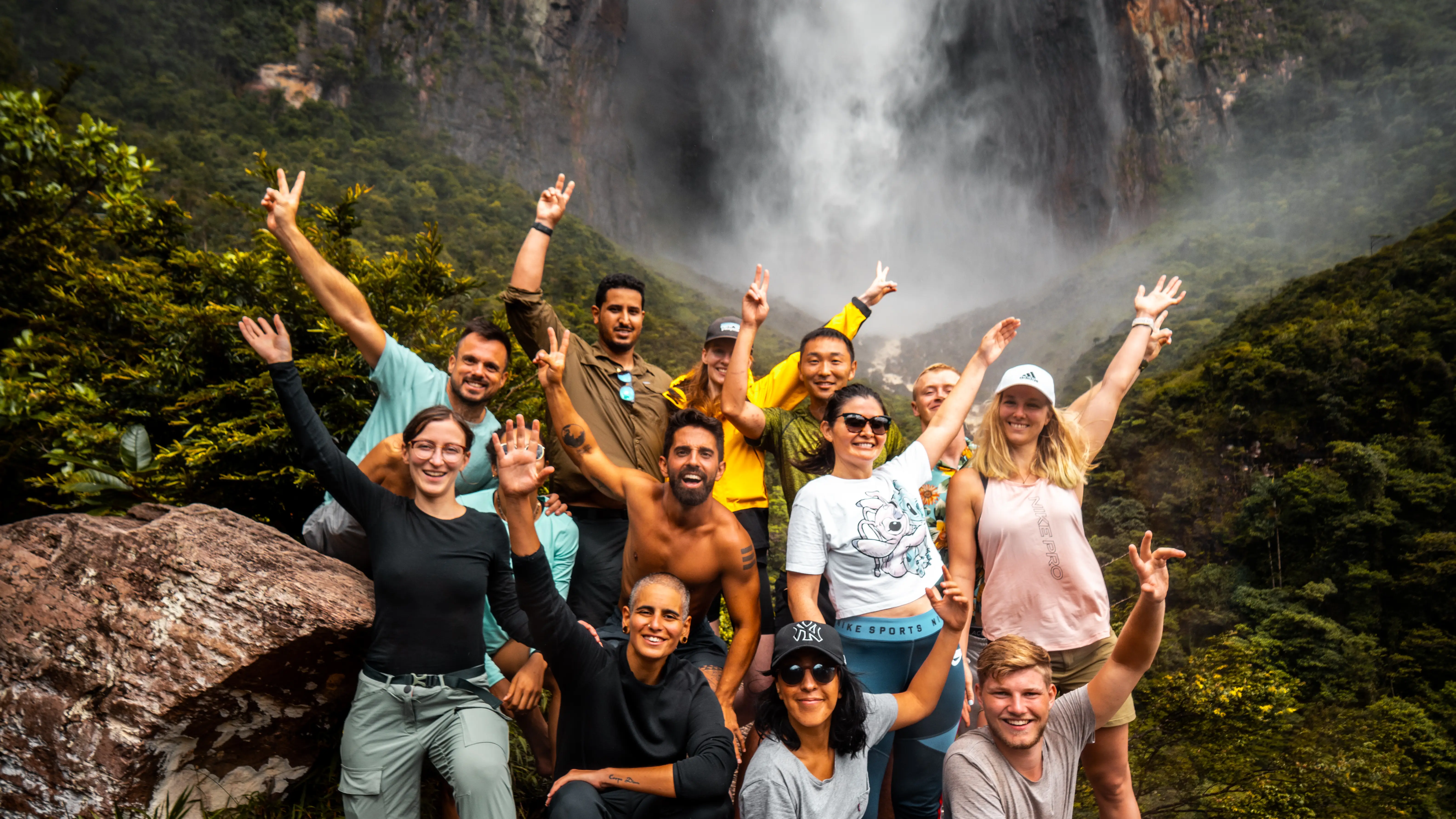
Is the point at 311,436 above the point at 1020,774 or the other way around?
above

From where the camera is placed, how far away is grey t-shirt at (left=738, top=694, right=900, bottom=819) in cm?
318

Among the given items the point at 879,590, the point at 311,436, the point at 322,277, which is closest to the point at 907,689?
the point at 879,590

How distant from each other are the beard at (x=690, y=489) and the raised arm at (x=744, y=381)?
575mm

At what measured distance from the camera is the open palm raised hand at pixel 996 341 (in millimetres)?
4543

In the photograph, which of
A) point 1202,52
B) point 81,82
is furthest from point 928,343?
point 81,82

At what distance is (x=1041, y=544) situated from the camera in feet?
12.4

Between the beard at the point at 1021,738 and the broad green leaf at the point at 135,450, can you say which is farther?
the broad green leaf at the point at 135,450

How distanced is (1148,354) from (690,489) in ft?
Result: 9.64

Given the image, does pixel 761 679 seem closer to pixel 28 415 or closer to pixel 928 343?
pixel 28 415

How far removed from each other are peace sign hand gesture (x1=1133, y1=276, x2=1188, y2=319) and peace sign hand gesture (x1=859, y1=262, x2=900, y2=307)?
5.01 ft

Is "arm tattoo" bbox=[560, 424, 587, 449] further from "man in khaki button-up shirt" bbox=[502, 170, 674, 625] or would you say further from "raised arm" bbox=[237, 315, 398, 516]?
"raised arm" bbox=[237, 315, 398, 516]

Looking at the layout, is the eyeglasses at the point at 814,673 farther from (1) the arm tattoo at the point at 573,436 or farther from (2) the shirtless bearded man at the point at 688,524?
(1) the arm tattoo at the point at 573,436

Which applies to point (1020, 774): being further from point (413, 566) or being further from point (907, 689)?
point (413, 566)

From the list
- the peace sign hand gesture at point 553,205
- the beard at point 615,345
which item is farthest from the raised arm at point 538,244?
the beard at point 615,345
